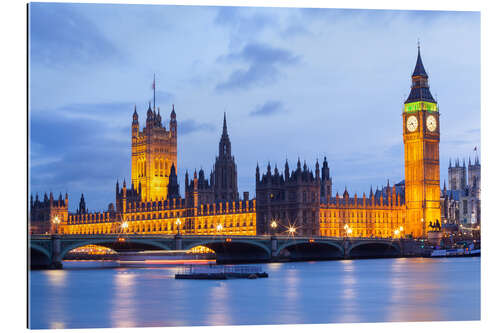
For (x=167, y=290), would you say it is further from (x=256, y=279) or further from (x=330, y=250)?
(x=330, y=250)

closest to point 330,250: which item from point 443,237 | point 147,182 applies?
point 443,237

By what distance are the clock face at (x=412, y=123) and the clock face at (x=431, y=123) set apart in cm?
147

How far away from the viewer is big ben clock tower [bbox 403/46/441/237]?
101750 millimetres

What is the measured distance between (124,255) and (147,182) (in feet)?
245

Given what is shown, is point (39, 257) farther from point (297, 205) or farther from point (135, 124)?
point (135, 124)

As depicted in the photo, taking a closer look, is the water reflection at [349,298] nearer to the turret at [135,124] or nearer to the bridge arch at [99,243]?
the bridge arch at [99,243]

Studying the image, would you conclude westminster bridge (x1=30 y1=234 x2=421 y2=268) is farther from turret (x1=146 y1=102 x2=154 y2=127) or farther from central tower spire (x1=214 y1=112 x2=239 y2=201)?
turret (x1=146 y1=102 x2=154 y2=127)

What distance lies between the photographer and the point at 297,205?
9300 centimetres

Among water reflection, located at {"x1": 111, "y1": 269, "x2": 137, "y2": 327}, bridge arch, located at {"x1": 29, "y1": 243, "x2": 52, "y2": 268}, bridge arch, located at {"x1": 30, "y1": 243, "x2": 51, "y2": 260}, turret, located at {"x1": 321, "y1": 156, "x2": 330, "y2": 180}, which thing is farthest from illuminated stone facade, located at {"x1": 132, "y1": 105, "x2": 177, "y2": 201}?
water reflection, located at {"x1": 111, "y1": 269, "x2": 137, "y2": 327}

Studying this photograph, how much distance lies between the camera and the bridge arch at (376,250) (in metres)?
80.7

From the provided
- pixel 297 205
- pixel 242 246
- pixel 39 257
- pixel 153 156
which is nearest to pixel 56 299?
pixel 39 257

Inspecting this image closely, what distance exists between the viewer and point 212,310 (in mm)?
26031

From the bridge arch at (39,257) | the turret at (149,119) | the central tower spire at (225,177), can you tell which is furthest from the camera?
the turret at (149,119)

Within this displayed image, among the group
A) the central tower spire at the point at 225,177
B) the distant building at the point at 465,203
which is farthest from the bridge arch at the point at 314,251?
the distant building at the point at 465,203
